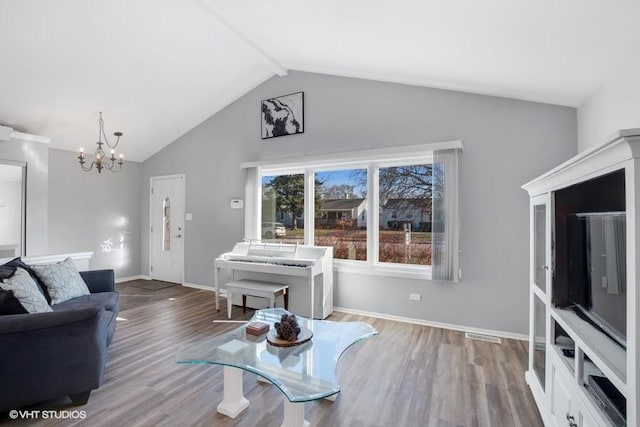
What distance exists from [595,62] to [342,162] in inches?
104

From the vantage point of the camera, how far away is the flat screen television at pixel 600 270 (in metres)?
1.19

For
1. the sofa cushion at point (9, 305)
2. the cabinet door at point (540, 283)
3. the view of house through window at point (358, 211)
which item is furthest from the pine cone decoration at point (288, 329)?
the view of house through window at point (358, 211)

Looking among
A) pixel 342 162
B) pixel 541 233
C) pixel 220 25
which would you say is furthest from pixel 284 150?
pixel 541 233

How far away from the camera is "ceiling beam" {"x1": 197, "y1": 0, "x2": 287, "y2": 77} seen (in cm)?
306

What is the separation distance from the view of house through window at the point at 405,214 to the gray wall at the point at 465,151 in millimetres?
322

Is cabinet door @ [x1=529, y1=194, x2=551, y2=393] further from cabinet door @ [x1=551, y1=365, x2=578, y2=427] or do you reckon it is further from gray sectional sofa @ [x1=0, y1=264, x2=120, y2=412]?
gray sectional sofa @ [x1=0, y1=264, x2=120, y2=412]

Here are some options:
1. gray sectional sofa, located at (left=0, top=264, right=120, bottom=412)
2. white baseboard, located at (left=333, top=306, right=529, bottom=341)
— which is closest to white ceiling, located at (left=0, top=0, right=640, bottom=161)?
white baseboard, located at (left=333, top=306, right=529, bottom=341)

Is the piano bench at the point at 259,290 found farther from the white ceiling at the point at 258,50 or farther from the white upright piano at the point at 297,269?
the white ceiling at the point at 258,50

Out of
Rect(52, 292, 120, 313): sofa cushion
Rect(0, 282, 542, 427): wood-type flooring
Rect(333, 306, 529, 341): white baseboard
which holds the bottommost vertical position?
Rect(0, 282, 542, 427): wood-type flooring

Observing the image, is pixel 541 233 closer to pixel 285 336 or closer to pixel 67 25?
pixel 285 336

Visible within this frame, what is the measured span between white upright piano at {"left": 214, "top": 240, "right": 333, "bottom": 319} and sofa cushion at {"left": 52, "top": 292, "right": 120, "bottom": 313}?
1.34 metres

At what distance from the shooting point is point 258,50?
A: 3932mm

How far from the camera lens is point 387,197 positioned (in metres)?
4.06

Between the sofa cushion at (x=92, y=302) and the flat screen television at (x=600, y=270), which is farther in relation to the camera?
the sofa cushion at (x=92, y=302)
